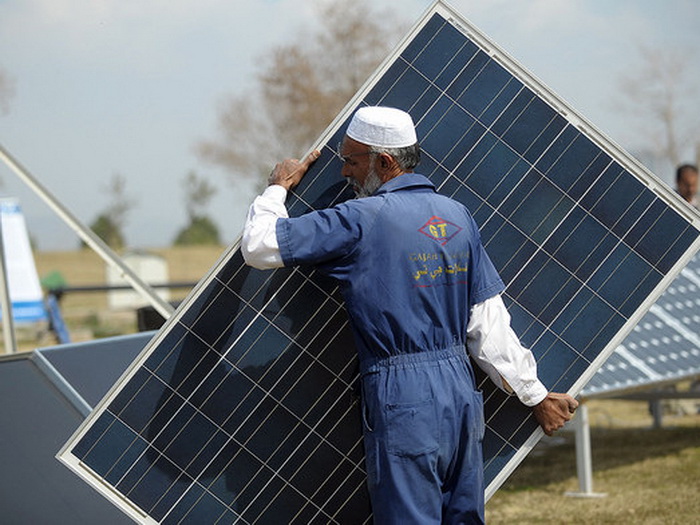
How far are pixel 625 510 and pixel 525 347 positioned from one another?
10.6 feet

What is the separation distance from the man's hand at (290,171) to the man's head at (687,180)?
5536mm

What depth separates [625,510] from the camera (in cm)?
652

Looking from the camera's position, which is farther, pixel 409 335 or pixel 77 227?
pixel 77 227

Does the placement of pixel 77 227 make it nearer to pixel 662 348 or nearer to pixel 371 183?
pixel 371 183

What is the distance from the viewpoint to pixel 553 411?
3641 millimetres

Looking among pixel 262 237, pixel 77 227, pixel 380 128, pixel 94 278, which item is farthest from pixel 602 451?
pixel 94 278

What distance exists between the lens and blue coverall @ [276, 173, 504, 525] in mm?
3309

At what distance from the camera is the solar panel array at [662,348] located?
23.1ft

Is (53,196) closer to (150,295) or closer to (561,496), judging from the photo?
(150,295)

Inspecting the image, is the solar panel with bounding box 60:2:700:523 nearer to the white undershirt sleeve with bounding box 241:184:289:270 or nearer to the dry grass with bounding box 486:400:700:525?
the white undershirt sleeve with bounding box 241:184:289:270

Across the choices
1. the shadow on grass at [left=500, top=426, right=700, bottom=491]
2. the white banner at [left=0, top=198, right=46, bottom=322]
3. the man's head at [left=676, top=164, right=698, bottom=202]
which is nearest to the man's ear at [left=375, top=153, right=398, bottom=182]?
the shadow on grass at [left=500, top=426, right=700, bottom=491]

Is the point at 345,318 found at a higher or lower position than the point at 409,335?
lower

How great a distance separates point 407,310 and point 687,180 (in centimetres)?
571

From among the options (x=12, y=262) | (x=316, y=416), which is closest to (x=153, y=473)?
(x=316, y=416)
